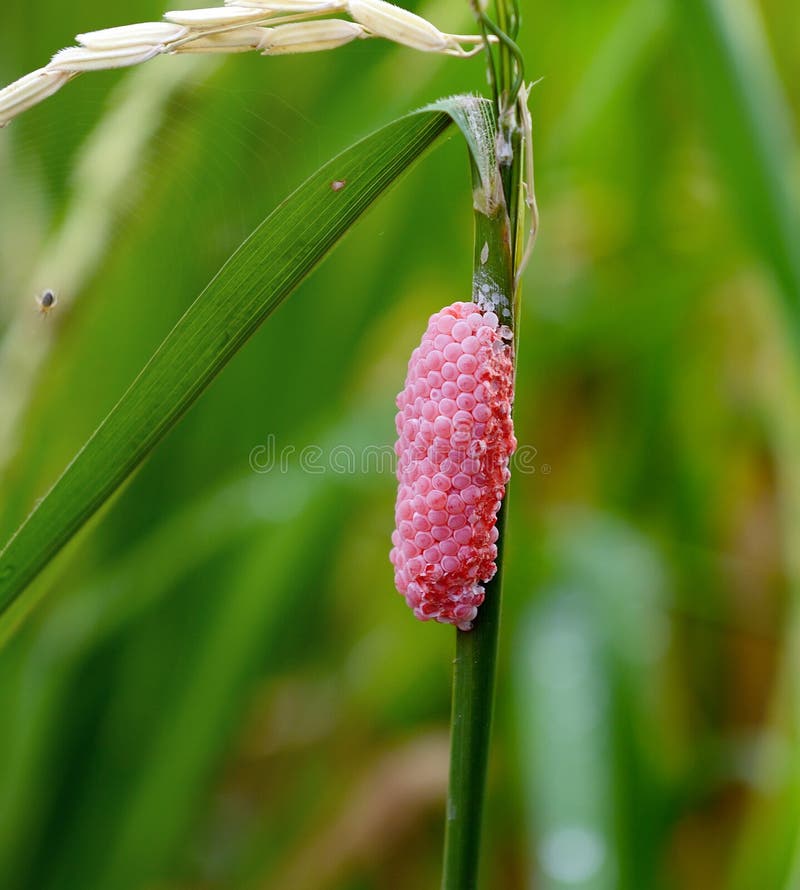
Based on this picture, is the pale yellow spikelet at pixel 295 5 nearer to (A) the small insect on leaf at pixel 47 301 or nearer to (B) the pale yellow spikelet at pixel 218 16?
(B) the pale yellow spikelet at pixel 218 16

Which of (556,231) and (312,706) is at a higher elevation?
(556,231)

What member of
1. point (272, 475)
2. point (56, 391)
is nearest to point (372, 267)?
point (272, 475)

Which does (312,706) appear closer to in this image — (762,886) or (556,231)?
(762,886)

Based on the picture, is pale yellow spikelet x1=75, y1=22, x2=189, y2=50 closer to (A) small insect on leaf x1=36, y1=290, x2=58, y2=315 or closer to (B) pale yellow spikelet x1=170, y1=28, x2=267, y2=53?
(B) pale yellow spikelet x1=170, y1=28, x2=267, y2=53

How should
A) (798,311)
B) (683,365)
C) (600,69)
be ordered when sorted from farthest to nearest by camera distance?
(683,365), (600,69), (798,311)

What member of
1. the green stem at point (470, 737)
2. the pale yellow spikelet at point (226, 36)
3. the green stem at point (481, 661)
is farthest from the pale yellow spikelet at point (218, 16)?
the green stem at point (470, 737)

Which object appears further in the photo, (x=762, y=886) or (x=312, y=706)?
(x=312, y=706)
